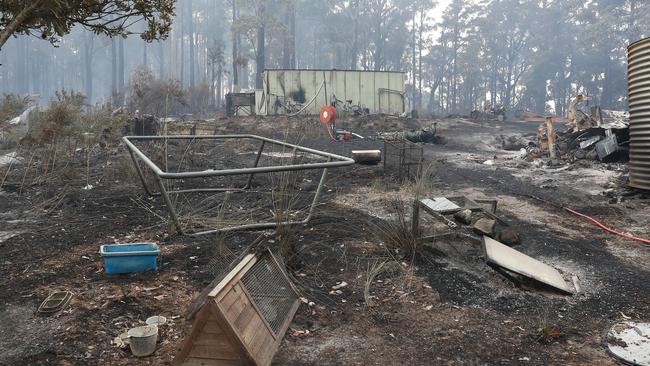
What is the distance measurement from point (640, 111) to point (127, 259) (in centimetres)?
743

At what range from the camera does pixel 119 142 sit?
1272 cm

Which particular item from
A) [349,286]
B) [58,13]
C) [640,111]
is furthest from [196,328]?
[640,111]

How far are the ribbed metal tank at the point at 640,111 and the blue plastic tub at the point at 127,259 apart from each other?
7.14 meters

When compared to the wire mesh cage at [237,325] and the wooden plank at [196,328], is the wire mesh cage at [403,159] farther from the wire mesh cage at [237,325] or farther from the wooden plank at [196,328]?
the wooden plank at [196,328]

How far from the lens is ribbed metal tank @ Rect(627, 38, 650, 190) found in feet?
23.4

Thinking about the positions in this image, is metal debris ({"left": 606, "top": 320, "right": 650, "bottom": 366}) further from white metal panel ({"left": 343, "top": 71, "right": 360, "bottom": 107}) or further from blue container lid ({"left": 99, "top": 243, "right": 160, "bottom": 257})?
white metal panel ({"left": 343, "top": 71, "right": 360, "bottom": 107})

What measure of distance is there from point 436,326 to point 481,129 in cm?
2266

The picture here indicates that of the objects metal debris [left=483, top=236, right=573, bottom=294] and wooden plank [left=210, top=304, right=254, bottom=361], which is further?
metal debris [left=483, top=236, right=573, bottom=294]

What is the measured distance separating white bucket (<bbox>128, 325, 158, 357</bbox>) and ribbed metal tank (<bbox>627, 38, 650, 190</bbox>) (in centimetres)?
744

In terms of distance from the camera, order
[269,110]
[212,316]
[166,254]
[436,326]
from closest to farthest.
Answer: [212,316], [436,326], [166,254], [269,110]

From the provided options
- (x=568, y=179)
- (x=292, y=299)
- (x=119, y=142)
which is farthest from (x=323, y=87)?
(x=292, y=299)

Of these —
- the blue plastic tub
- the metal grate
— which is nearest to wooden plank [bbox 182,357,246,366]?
the metal grate

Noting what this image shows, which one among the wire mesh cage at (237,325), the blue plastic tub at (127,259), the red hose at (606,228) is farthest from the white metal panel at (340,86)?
the wire mesh cage at (237,325)

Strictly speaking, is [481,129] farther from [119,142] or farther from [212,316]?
[212,316]
